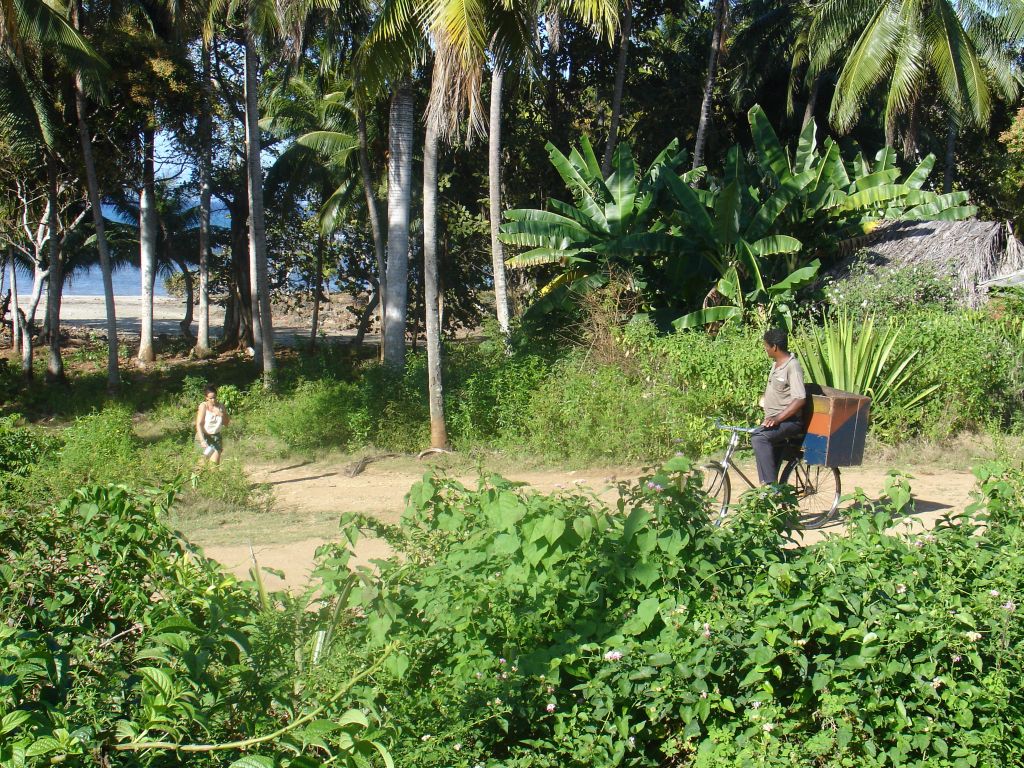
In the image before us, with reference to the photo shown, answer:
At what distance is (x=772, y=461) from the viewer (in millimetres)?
7387

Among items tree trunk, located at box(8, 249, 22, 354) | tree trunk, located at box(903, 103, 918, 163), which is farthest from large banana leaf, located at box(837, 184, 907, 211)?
tree trunk, located at box(8, 249, 22, 354)

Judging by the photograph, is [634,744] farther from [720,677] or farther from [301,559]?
[301,559]

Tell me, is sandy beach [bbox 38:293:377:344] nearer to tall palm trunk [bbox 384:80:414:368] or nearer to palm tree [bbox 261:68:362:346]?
palm tree [bbox 261:68:362:346]

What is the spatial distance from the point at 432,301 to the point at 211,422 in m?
3.35

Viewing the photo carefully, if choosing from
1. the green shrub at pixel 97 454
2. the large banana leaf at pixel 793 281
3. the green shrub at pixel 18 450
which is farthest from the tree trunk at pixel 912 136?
the green shrub at pixel 18 450

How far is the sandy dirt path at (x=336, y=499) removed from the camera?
7840mm

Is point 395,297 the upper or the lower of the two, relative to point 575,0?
lower

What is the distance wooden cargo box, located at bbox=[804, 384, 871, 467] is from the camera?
7.20 meters

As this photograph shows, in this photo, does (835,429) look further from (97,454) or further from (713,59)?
(713,59)

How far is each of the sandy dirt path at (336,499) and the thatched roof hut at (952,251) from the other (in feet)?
19.7

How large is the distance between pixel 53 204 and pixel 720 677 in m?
21.1

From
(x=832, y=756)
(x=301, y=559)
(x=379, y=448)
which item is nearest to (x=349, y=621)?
(x=832, y=756)

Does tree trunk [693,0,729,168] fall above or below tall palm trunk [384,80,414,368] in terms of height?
above

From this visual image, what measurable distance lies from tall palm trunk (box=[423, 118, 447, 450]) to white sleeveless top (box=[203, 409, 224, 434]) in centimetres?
300
